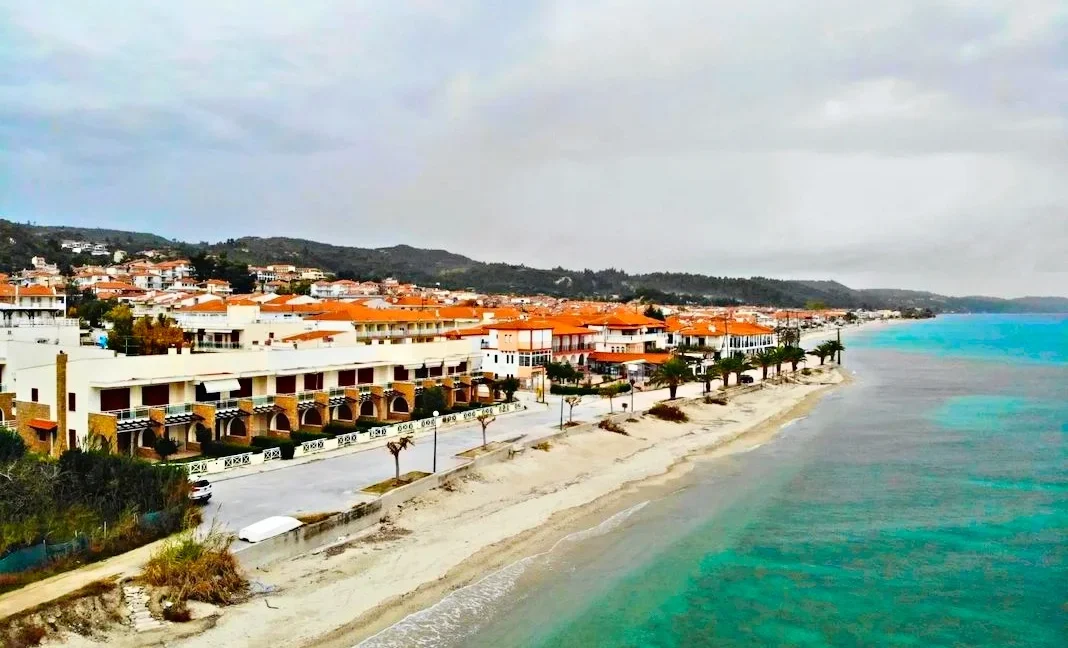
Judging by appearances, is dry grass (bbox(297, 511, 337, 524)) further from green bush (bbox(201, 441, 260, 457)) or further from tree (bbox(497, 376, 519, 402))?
tree (bbox(497, 376, 519, 402))

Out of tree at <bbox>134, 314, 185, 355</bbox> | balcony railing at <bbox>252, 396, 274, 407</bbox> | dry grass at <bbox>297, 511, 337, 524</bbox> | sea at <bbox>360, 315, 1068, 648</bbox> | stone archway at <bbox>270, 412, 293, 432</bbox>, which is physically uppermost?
tree at <bbox>134, 314, 185, 355</bbox>

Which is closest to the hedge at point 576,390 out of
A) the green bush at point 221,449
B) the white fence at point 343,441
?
the white fence at point 343,441

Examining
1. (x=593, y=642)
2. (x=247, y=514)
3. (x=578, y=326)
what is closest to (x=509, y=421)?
(x=247, y=514)

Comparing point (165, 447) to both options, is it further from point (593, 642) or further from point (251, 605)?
point (593, 642)

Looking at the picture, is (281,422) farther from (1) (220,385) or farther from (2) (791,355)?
(2) (791,355)

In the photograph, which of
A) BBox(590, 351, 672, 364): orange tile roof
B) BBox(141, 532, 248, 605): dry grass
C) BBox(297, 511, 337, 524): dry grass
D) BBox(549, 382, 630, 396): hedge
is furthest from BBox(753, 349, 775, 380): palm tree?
BBox(141, 532, 248, 605): dry grass

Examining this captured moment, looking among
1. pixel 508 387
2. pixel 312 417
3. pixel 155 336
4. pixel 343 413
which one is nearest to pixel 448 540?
pixel 312 417
